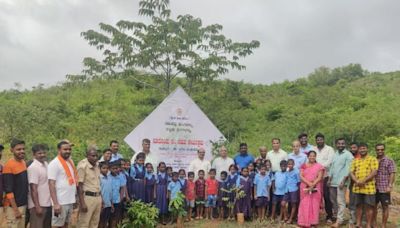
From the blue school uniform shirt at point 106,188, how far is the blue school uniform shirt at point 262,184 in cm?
259

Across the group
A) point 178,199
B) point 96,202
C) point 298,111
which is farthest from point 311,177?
point 298,111

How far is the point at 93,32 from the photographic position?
984 centimetres

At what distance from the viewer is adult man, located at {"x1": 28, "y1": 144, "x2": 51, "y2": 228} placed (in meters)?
5.35

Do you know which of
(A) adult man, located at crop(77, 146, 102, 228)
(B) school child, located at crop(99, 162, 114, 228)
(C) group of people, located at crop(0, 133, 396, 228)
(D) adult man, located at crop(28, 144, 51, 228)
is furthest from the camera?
(B) school child, located at crop(99, 162, 114, 228)

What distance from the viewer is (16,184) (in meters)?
5.34

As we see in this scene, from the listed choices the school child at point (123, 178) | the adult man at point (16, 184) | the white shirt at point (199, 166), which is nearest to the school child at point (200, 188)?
the white shirt at point (199, 166)

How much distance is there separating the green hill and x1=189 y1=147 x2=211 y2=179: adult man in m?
2.56

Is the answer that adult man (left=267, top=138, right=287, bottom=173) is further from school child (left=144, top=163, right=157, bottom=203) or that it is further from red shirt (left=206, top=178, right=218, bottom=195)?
school child (left=144, top=163, right=157, bottom=203)

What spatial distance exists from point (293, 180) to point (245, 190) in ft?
2.76

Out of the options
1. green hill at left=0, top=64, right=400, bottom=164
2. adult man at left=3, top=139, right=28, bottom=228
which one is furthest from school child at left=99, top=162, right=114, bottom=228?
green hill at left=0, top=64, right=400, bottom=164

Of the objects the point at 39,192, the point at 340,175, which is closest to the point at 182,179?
the point at 340,175

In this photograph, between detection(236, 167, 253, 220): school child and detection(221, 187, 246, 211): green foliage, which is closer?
detection(221, 187, 246, 211): green foliage

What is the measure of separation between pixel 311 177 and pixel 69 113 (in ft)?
66.0

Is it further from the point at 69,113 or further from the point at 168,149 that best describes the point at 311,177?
the point at 69,113
